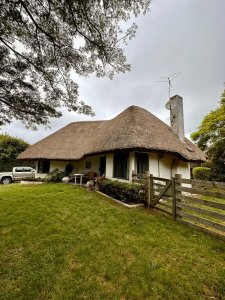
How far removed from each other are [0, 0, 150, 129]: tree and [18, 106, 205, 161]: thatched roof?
13.8 feet

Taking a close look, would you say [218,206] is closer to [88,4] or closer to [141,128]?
[88,4]

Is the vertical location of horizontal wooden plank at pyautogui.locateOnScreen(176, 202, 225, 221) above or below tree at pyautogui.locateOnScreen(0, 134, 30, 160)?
below

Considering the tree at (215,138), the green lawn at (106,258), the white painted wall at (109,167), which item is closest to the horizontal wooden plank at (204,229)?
the green lawn at (106,258)

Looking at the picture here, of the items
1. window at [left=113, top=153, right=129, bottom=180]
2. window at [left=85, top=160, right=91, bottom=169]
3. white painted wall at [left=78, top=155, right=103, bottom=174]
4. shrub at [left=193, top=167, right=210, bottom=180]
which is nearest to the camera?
window at [left=113, top=153, right=129, bottom=180]

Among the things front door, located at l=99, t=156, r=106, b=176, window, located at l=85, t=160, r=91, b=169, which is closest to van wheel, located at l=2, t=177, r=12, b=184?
window, located at l=85, t=160, r=91, b=169

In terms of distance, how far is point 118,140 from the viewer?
10.4 meters

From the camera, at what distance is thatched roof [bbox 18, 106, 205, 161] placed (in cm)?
1007

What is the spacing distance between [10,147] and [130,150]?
2043 cm

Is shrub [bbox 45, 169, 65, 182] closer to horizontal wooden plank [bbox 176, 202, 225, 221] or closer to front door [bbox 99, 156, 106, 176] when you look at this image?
front door [bbox 99, 156, 106, 176]

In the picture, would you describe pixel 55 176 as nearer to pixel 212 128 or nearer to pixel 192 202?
pixel 192 202

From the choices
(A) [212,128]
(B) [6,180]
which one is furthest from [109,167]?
(A) [212,128]

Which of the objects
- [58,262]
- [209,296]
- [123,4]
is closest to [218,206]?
[209,296]

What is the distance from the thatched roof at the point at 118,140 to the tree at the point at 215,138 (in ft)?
18.4

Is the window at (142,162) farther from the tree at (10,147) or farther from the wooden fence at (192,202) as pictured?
the tree at (10,147)
